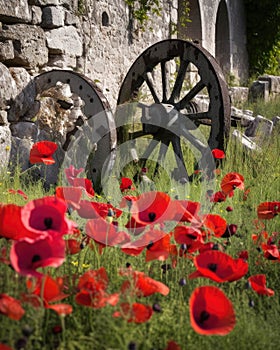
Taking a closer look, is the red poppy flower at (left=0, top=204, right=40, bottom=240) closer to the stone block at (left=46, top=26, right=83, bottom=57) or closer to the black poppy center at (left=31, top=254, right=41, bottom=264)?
the black poppy center at (left=31, top=254, right=41, bottom=264)

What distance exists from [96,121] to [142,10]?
3.06 meters

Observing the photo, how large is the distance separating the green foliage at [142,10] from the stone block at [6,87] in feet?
8.68

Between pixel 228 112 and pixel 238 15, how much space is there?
8942mm

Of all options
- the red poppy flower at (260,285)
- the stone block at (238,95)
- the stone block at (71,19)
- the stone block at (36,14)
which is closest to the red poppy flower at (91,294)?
the red poppy flower at (260,285)

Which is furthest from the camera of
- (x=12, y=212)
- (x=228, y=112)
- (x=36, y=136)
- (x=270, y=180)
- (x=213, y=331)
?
(x=36, y=136)

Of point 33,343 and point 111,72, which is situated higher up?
point 111,72

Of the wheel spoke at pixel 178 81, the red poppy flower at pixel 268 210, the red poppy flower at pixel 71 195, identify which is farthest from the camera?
the wheel spoke at pixel 178 81

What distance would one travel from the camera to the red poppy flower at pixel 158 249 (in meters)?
1.67

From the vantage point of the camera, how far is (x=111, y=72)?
20.0ft

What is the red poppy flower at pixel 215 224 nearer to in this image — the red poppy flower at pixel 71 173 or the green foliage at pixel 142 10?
the red poppy flower at pixel 71 173

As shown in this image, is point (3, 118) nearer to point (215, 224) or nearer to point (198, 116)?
point (198, 116)

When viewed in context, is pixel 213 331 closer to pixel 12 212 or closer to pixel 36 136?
pixel 12 212

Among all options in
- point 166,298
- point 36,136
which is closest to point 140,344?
point 166,298

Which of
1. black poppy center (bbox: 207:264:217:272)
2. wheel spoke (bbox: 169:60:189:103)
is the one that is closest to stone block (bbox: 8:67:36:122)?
wheel spoke (bbox: 169:60:189:103)
